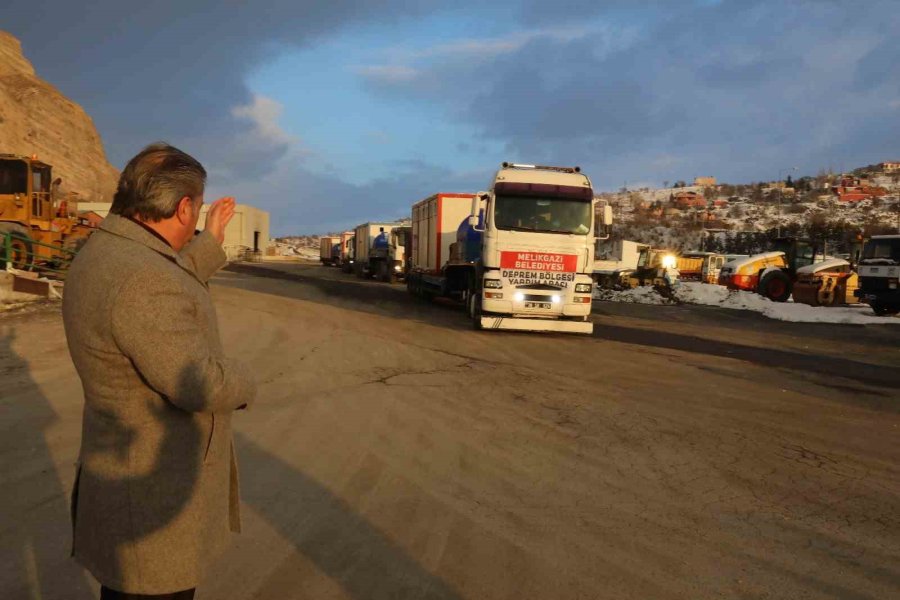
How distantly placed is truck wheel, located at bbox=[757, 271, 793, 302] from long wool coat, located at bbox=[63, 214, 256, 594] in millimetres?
30251

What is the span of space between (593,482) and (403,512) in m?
1.58

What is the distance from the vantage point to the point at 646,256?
39406mm

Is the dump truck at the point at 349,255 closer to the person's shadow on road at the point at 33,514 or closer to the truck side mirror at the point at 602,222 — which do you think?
the truck side mirror at the point at 602,222

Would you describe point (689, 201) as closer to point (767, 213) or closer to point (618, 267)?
point (767, 213)

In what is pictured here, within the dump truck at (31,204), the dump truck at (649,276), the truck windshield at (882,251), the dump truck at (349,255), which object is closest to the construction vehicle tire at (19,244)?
the dump truck at (31,204)

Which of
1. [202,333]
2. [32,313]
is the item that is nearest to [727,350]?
[202,333]

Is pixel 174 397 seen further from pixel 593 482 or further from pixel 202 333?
pixel 593 482

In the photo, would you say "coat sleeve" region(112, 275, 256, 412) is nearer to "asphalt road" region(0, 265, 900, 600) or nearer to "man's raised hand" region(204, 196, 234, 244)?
"man's raised hand" region(204, 196, 234, 244)

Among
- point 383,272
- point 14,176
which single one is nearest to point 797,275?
point 383,272

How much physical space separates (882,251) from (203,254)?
83.4ft

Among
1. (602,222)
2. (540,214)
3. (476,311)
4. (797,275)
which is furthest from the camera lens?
(797,275)

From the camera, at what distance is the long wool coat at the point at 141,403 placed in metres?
1.89

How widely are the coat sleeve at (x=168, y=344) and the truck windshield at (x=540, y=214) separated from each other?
1193 cm

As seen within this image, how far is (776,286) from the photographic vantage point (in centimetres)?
2867
